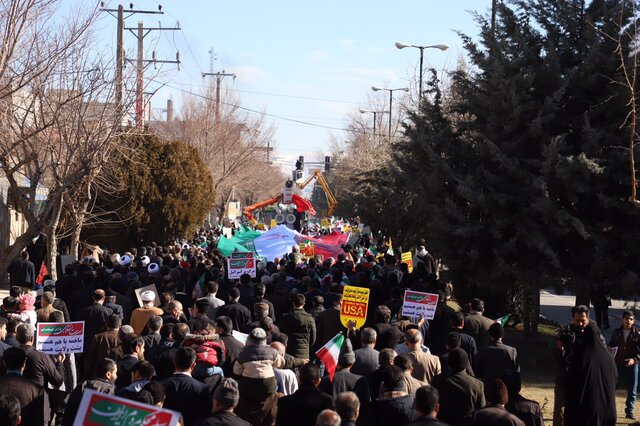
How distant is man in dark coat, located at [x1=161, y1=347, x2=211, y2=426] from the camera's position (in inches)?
307

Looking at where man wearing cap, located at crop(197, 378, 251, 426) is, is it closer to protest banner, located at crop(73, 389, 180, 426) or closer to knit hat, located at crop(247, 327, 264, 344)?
protest banner, located at crop(73, 389, 180, 426)

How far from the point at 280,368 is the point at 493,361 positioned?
2293 mm

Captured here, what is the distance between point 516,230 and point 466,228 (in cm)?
91

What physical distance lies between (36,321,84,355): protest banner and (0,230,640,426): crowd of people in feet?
0.71

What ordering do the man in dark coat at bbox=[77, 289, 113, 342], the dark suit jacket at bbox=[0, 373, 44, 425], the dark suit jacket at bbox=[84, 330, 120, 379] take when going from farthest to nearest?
the man in dark coat at bbox=[77, 289, 113, 342]
the dark suit jacket at bbox=[84, 330, 120, 379]
the dark suit jacket at bbox=[0, 373, 44, 425]

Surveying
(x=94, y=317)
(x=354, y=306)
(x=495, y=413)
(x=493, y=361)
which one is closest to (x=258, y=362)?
(x=495, y=413)

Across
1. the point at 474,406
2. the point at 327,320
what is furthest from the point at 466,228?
the point at 474,406

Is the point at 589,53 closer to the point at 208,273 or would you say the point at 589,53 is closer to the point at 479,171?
the point at 479,171

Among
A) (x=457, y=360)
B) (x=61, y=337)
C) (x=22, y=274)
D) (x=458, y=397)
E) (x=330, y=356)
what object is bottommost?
(x=22, y=274)

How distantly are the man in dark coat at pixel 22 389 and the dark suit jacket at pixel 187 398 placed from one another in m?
1.14

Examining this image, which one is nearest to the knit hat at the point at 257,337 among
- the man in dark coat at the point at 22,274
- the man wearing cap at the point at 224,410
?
the man wearing cap at the point at 224,410

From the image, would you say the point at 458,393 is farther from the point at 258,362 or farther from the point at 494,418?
the point at 258,362

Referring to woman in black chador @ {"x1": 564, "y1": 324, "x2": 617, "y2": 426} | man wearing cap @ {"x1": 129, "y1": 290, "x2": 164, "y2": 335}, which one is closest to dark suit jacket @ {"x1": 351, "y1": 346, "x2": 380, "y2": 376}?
woman in black chador @ {"x1": 564, "y1": 324, "x2": 617, "y2": 426}

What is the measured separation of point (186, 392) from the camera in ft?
25.7
